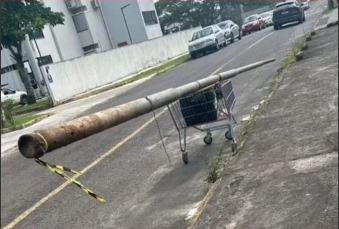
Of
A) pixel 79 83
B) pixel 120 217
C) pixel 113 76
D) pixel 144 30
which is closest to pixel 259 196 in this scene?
pixel 120 217

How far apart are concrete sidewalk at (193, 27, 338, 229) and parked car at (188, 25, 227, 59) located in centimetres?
2097

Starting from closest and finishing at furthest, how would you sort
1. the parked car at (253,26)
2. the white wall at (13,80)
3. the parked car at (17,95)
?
the parked car at (17,95) < the white wall at (13,80) < the parked car at (253,26)

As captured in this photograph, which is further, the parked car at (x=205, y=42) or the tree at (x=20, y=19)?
the parked car at (x=205, y=42)

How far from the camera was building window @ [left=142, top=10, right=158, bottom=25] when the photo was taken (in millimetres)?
48594

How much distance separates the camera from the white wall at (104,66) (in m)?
23.6

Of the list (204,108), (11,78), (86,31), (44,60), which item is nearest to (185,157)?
(204,108)

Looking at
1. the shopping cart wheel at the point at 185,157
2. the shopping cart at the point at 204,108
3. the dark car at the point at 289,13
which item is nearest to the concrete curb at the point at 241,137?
the shopping cart at the point at 204,108

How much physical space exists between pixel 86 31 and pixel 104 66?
16.8m

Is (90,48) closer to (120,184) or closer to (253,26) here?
(253,26)

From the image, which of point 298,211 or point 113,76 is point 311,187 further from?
point 113,76

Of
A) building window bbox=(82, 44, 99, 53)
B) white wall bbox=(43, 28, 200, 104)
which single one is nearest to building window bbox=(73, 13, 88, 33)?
building window bbox=(82, 44, 99, 53)

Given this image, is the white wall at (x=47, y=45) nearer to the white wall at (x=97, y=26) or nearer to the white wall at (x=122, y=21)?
the white wall at (x=97, y=26)

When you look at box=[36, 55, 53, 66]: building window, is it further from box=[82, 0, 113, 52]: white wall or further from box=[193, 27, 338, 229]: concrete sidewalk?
box=[193, 27, 338, 229]: concrete sidewalk

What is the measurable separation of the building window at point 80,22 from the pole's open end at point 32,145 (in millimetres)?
43287
